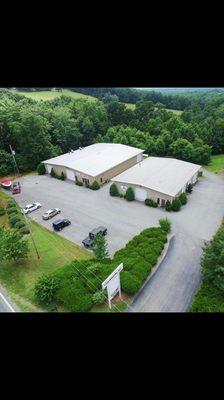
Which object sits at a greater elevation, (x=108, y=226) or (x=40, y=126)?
(x=40, y=126)

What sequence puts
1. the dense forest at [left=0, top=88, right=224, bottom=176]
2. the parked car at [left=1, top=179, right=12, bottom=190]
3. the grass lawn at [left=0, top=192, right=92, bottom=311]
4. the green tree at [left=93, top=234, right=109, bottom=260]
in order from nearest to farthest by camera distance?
the grass lawn at [left=0, top=192, right=92, bottom=311] → the green tree at [left=93, top=234, right=109, bottom=260] → the parked car at [left=1, top=179, right=12, bottom=190] → the dense forest at [left=0, top=88, right=224, bottom=176]

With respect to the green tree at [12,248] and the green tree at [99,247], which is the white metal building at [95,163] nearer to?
the green tree at [99,247]

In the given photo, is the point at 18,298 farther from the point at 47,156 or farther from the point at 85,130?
the point at 85,130

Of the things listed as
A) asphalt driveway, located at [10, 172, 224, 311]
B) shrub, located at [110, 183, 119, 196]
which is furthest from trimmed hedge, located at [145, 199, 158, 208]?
shrub, located at [110, 183, 119, 196]

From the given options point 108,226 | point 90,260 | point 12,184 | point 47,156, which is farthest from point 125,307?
point 47,156

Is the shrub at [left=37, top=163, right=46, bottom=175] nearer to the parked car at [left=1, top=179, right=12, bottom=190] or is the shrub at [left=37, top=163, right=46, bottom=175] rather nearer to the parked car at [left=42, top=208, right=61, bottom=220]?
the parked car at [left=1, top=179, right=12, bottom=190]

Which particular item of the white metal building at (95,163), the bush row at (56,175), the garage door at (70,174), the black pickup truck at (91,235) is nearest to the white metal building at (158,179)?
the white metal building at (95,163)

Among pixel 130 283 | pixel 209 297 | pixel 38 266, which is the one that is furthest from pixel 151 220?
pixel 38 266

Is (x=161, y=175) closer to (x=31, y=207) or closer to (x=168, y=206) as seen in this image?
(x=168, y=206)
